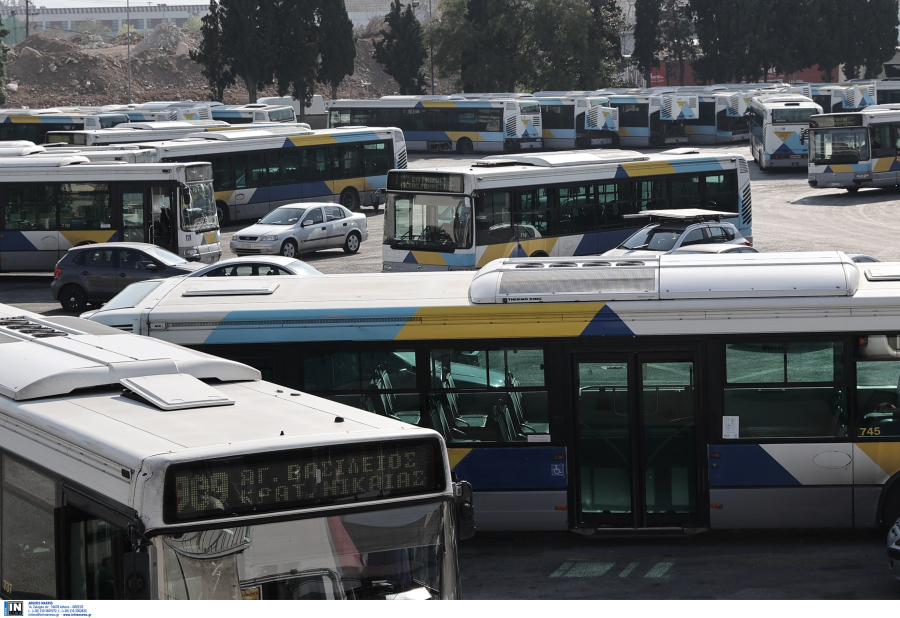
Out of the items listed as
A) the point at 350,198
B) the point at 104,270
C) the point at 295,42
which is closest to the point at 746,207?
the point at 104,270

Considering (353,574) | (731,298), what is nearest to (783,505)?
(731,298)

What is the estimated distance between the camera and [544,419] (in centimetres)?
995

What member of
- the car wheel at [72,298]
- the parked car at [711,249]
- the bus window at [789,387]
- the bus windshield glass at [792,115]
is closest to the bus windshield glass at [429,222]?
the parked car at [711,249]

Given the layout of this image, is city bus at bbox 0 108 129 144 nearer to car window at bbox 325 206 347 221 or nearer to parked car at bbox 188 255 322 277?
car window at bbox 325 206 347 221

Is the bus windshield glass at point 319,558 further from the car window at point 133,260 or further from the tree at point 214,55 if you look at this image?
the tree at point 214,55

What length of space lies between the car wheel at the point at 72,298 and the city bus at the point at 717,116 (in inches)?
1725

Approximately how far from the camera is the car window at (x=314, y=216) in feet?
98.5

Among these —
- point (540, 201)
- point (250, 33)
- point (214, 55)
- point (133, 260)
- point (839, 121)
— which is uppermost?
point (250, 33)

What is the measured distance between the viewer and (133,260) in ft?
76.6

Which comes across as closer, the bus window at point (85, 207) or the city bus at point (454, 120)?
the bus window at point (85, 207)

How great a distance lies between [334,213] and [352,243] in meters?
0.99

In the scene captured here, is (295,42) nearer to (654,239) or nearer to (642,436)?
(654,239)

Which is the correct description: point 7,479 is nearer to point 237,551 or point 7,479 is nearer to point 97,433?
point 97,433

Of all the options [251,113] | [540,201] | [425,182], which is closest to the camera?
[425,182]
